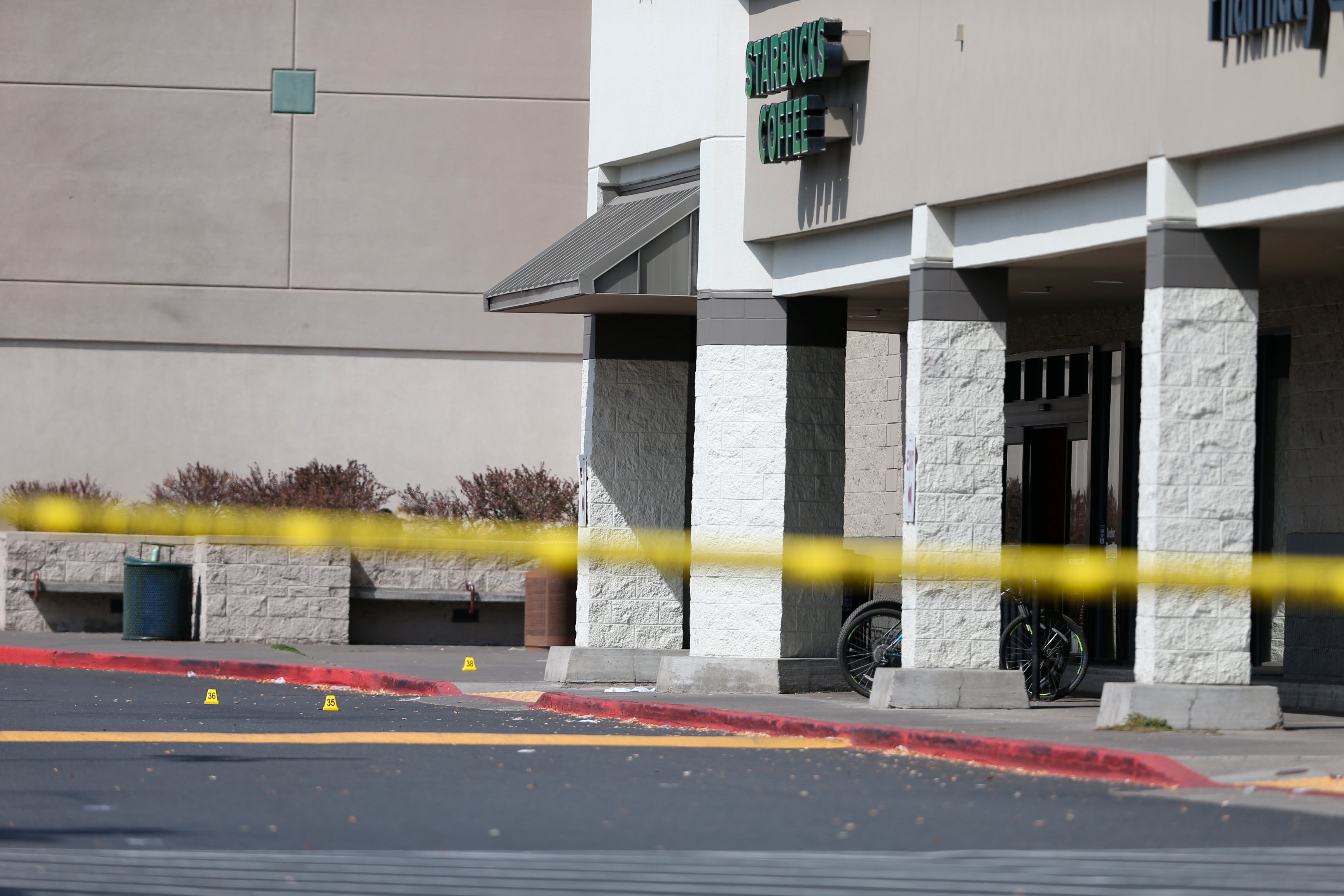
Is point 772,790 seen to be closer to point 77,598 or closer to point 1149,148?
point 1149,148

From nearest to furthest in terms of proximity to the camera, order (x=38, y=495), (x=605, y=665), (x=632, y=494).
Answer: (x=605, y=665), (x=632, y=494), (x=38, y=495)

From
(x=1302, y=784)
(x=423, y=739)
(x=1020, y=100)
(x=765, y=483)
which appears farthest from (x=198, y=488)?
(x=1302, y=784)

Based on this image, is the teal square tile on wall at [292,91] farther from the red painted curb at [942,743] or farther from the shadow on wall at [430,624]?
the red painted curb at [942,743]

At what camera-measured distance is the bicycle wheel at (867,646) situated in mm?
17656

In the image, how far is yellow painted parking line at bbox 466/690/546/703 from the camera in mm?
18547

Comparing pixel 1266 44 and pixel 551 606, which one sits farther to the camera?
pixel 551 606

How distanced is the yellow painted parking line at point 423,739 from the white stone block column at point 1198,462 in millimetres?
2294

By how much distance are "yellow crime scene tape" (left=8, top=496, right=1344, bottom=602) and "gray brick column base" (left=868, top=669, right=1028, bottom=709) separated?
0.76m

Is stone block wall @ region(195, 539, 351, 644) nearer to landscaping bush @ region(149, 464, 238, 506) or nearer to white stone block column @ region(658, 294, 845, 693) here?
landscaping bush @ region(149, 464, 238, 506)

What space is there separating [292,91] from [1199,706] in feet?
67.8

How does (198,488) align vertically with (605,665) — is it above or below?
above

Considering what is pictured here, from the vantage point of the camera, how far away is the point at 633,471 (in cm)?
2044

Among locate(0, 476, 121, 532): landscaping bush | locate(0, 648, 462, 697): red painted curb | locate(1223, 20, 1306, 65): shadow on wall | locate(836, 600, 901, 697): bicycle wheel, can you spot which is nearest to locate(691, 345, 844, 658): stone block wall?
locate(836, 600, 901, 697): bicycle wheel

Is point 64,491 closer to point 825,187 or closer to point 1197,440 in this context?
point 825,187
